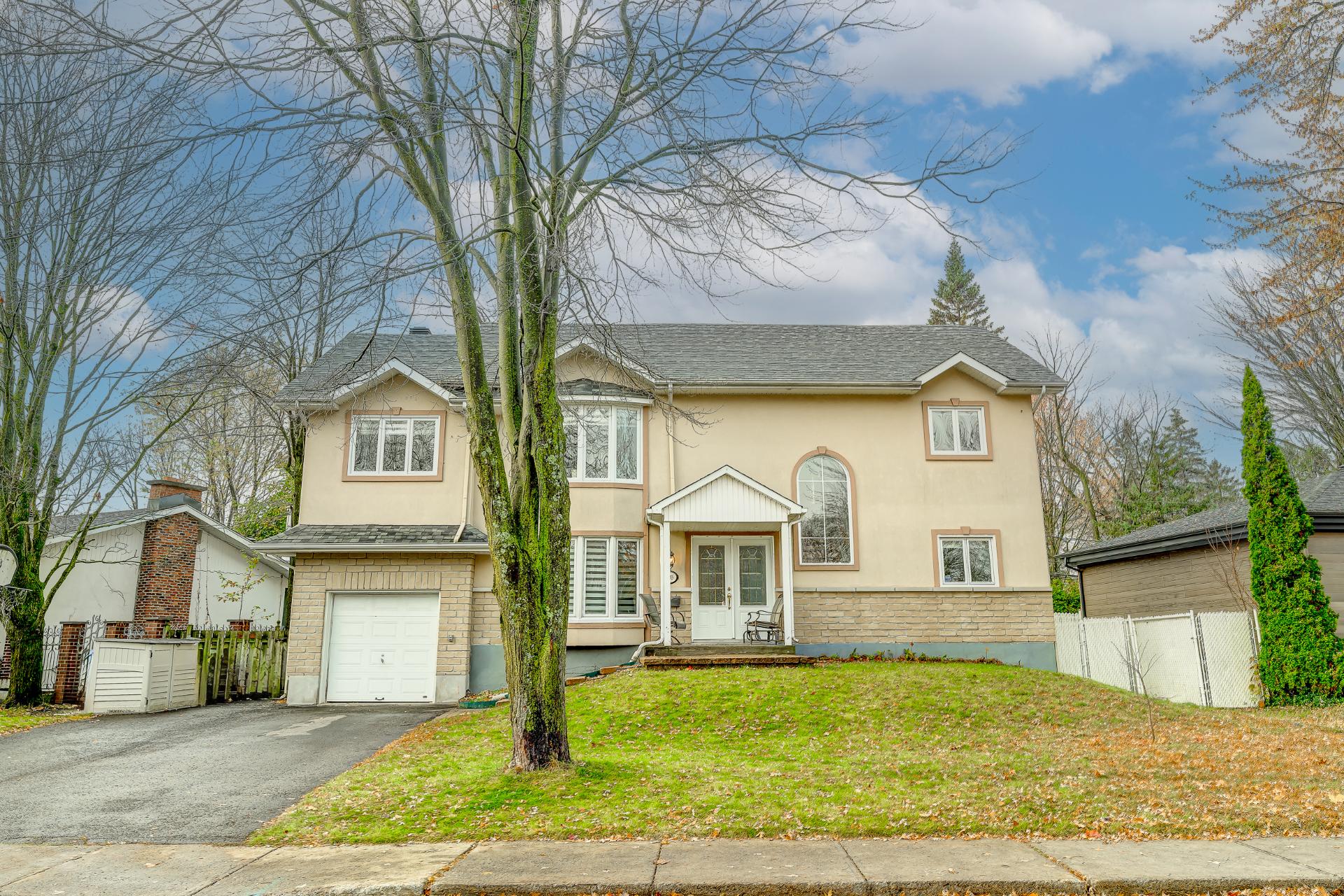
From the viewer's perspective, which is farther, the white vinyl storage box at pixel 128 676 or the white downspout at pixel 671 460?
the white downspout at pixel 671 460

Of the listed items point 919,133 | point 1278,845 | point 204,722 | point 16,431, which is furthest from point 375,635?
point 1278,845

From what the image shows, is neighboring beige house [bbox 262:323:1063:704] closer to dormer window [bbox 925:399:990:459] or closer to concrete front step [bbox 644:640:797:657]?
dormer window [bbox 925:399:990:459]

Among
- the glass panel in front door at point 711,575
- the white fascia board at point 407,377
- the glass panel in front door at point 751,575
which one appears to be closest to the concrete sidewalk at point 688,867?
the glass panel in front door at point 711,575

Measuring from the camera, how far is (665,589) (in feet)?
53.7

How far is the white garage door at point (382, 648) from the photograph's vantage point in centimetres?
1644

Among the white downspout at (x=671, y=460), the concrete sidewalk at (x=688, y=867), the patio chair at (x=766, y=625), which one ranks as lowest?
the concrete sidewalk at (x=688, y=867)

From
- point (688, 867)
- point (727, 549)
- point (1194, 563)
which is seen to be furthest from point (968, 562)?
point (688, 867)

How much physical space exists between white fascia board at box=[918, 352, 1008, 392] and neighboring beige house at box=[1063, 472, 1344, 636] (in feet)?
16.6

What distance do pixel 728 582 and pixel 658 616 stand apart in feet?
6.33

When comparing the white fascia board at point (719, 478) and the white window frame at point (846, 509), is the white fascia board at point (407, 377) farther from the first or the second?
the white window frame at point (846, 509)

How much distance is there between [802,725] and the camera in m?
11.3

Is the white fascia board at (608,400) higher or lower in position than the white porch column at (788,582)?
higher

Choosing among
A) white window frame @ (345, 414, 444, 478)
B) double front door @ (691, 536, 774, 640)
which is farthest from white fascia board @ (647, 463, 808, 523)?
white window frame @ (345, 414, 444, 478)

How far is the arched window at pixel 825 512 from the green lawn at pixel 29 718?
43.4 ft
